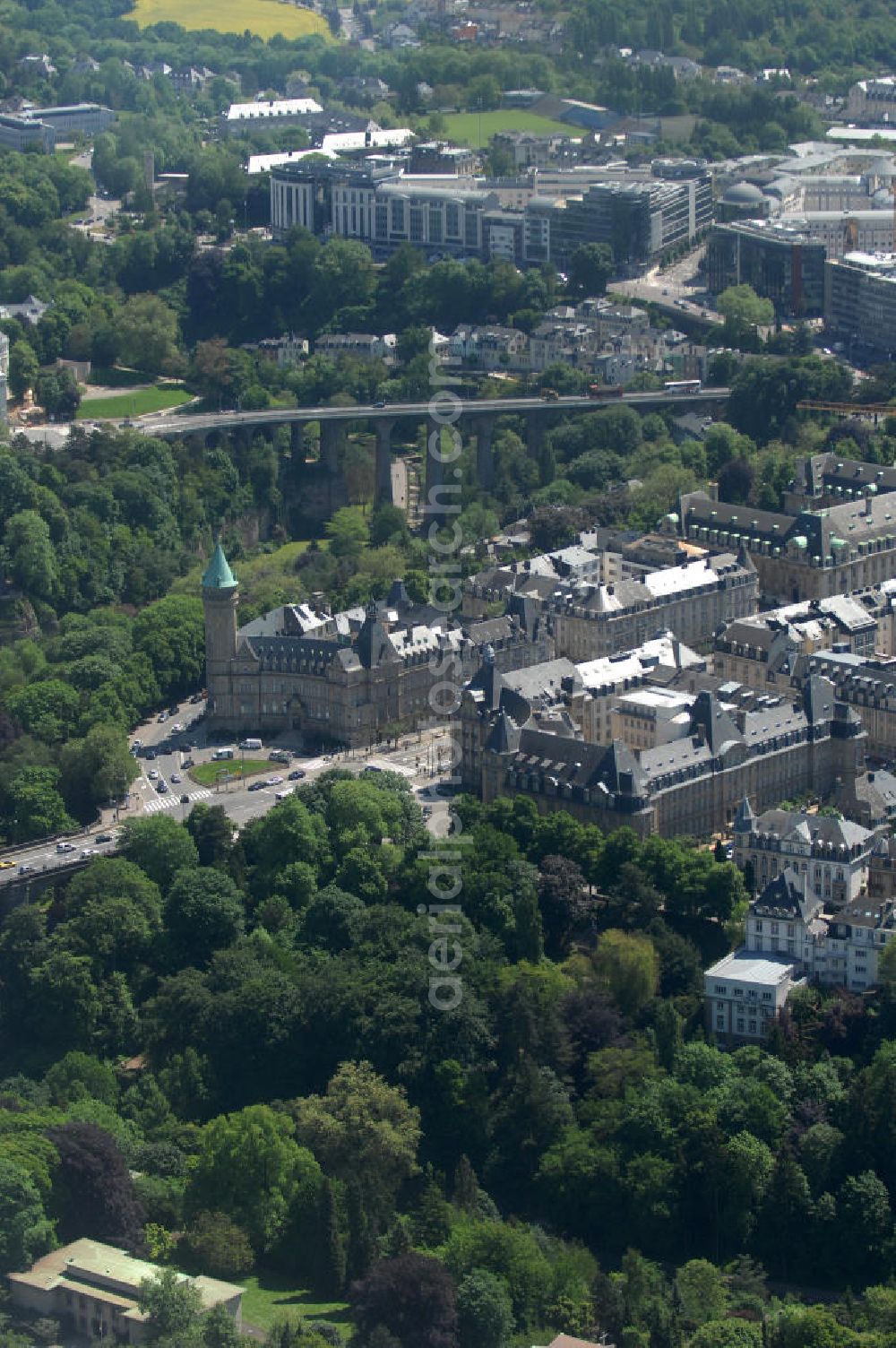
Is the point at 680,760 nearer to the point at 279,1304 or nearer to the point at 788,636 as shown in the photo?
the point at 788,636

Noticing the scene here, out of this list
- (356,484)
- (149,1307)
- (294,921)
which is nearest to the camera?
(149,1307)

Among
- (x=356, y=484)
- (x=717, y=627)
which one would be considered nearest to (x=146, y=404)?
(x=356, y=484)

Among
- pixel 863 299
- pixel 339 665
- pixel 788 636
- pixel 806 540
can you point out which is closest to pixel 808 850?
pixel 788 636

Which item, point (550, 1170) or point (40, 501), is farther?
point (40, 501)

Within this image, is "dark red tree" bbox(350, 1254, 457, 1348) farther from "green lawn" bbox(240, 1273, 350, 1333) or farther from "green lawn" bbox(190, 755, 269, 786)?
"green lawn" bbox(190, 755, 269, 786)

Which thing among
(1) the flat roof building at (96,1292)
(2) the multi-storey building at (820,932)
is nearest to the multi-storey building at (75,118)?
(2) the multi-storey building at (820,932)

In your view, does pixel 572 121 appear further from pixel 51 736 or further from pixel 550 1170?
pixel 550 1170

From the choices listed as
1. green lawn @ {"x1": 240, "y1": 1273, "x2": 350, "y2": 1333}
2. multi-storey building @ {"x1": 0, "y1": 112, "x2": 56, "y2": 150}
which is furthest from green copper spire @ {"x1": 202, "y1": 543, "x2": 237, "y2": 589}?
multi-storey building @ {"x1": 0, "y1": 112, "x2": 56, "y2": 150}
